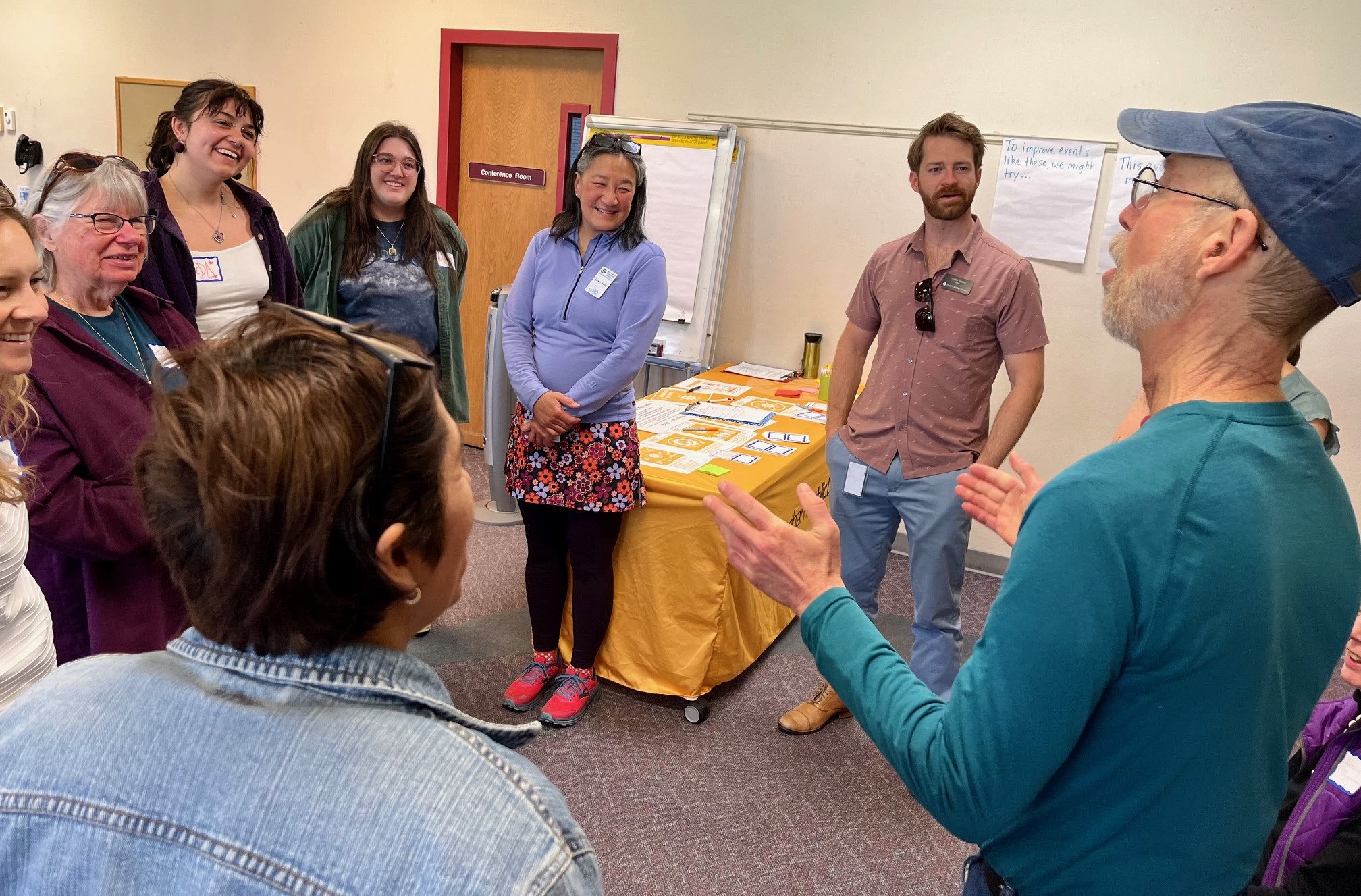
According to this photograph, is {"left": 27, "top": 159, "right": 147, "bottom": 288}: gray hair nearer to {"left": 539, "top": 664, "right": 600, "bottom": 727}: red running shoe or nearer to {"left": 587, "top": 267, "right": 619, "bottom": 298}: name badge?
{"left": 587, "top": 267, "right": 619, "bottom": 298}: name badge

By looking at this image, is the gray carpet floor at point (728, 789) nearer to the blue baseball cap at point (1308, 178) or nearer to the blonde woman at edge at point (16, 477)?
the blonde woman at edge at point (16, 477)

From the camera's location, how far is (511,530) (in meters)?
4.00

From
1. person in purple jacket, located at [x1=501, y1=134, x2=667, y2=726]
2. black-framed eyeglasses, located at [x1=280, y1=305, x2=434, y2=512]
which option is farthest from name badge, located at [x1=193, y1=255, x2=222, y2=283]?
black-framed eyeglasses, located at [x1=280, y1=305, x2=434, y2=512]

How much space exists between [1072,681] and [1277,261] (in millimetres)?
437

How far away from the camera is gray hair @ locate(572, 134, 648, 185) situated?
250 cm

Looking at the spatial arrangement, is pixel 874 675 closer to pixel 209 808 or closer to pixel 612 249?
pixel 209 808

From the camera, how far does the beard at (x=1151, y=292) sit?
919 millimetres

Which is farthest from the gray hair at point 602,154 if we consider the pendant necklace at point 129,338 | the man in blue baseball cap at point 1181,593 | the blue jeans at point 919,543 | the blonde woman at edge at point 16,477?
the man in blue baseball cap at point 1181,593

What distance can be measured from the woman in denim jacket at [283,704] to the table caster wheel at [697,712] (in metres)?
2.06

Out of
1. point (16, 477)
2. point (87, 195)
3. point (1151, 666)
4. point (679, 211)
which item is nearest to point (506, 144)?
point (679, 211)

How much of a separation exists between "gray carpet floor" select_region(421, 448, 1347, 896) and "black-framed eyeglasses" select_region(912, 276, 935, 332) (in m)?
1.19

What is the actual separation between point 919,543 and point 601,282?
1122 millimetres

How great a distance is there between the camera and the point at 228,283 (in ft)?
7.84

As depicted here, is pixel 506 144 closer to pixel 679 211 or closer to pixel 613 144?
pixel 679 211
